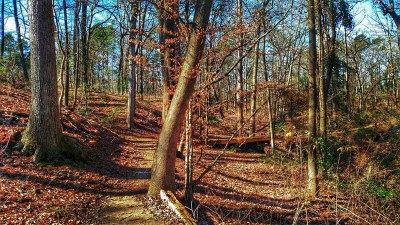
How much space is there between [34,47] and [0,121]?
2662 mm

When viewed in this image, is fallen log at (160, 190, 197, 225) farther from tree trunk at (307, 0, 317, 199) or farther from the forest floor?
tree trunk at (307, 0, 317, 199)

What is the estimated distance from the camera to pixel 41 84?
6582 millimetres

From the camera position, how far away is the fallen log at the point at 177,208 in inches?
203

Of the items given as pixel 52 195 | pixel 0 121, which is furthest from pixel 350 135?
pixel 0 121

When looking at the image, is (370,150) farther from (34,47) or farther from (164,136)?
(34,47)

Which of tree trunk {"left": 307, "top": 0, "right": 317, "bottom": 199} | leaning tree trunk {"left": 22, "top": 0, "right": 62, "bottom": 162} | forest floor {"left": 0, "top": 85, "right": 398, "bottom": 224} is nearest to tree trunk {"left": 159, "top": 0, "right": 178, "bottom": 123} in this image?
forest floor {"left": 0, "top": 85, "right": 398, "bottom": 224}

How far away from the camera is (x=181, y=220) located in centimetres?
524

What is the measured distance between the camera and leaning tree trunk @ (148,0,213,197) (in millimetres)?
5879

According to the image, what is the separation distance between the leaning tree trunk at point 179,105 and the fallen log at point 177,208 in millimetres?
186

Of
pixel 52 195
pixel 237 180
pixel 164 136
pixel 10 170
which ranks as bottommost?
pixel 237 180

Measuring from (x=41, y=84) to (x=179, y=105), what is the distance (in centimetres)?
343

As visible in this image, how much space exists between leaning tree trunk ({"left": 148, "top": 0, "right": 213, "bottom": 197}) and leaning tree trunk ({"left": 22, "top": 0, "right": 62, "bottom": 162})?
8.78 ft

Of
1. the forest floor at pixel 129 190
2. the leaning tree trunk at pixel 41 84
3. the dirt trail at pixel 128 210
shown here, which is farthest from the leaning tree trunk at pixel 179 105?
the leaning tree trunk at pixel 41 84

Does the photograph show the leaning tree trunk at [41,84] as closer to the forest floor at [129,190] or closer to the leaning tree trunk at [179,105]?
the forest floor at [129,190]
